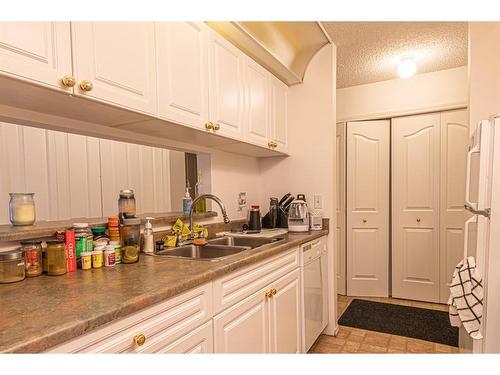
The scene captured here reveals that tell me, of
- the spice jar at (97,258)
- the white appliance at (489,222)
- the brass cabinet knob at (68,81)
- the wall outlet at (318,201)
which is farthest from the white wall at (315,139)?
the brass cabinet knob at (68,81)

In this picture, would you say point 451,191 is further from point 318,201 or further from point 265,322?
point 265,322

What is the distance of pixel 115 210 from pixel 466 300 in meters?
2.01

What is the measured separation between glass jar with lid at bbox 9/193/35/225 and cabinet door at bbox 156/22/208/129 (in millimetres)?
648

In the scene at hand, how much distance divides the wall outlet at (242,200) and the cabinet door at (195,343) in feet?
4.51

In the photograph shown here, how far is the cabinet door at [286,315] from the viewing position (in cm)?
156

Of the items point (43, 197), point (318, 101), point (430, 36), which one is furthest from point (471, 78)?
point (43, 197)

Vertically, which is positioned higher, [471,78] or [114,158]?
[471,78]

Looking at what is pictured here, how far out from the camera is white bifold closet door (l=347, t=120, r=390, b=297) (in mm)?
3217

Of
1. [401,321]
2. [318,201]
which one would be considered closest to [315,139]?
[318,201]

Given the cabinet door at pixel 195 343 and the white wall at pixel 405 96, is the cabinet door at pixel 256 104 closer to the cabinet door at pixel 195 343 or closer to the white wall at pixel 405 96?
the cabinet door at pixel 195 343

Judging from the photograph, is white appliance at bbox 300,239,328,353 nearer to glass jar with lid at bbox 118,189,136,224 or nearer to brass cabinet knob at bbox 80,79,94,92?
glass jar with lid at bbox 118,189,136,224
